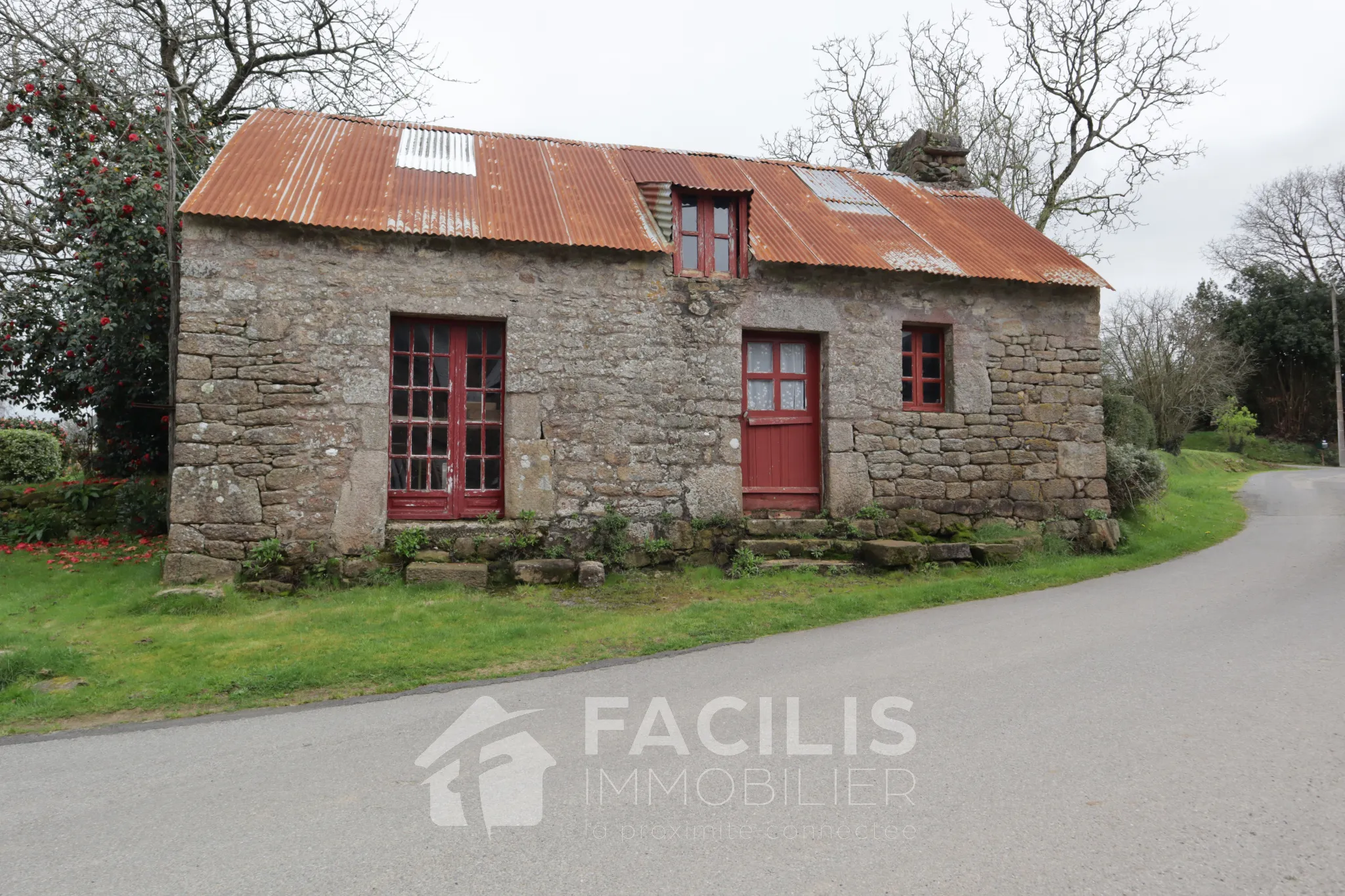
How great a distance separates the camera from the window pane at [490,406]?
30.2 feet

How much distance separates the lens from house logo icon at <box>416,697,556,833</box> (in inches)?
131

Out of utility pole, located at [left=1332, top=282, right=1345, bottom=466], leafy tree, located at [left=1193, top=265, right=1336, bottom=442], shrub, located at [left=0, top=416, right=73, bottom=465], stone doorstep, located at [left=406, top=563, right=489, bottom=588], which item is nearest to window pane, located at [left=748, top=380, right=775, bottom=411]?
stone doorstep, located at [left=406, top=563, right=489, bottom=588]

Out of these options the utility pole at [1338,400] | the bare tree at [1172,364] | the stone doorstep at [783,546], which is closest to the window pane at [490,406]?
the stone doorstep at [783,546]

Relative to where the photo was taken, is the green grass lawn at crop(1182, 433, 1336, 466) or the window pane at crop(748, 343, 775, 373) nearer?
the window pane at crop(748, 343, 775, 373)

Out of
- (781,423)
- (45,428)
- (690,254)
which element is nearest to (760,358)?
(781,423)

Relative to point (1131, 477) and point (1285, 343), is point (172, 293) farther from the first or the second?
point (1285, 343)

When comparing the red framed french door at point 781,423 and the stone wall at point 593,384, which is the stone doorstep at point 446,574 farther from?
the red framed french door at point 781,423

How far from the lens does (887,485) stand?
1021cm

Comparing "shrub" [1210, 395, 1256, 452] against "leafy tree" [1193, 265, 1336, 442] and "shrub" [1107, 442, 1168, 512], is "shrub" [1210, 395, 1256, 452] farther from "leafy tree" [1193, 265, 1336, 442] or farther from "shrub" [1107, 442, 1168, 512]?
"shrub" [1107, 442, 1168, 512]

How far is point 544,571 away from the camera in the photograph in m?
8.55

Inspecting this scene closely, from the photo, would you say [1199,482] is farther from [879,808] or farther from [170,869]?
[170,869]

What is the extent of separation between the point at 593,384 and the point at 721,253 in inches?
94.3

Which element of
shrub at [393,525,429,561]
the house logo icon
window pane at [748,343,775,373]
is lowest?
the house logo icon

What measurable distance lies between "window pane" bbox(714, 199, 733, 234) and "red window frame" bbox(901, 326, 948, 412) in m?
2.74
